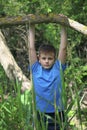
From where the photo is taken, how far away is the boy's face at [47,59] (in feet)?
12.1

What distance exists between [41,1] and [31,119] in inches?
247

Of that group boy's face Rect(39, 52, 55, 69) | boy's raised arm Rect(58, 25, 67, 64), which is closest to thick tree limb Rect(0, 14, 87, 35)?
boy's raised arm Rect(58, 25, 67, 64)

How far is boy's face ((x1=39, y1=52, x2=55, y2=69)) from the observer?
3.69 meters

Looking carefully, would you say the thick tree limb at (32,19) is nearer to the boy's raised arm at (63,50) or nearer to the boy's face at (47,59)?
the boy's raised arm at (63,50)

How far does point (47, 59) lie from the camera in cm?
371

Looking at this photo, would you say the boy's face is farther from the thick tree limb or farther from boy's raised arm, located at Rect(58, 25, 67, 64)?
the thick tree limb

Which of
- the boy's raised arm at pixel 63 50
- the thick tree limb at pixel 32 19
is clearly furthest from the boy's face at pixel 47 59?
the thick tree limb at pixel 32 19

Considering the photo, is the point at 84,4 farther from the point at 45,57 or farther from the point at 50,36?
the point at 45,57

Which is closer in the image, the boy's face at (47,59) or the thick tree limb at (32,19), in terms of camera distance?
the thick tree limb at (32,19)

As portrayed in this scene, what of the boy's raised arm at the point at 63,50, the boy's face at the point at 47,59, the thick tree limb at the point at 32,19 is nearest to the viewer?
the thick tree limb at the point at 32,19

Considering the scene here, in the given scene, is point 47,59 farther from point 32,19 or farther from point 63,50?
point 32,19

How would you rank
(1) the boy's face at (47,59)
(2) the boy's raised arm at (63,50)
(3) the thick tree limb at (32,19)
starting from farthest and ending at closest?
(2) the boy's raised arm at (63,50)
(1) the boy's face at (47,59)
(3) the thick tree limb at (32,19)

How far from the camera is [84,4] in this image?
25.5 feet

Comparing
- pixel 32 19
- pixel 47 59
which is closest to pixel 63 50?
pixel 47 59
